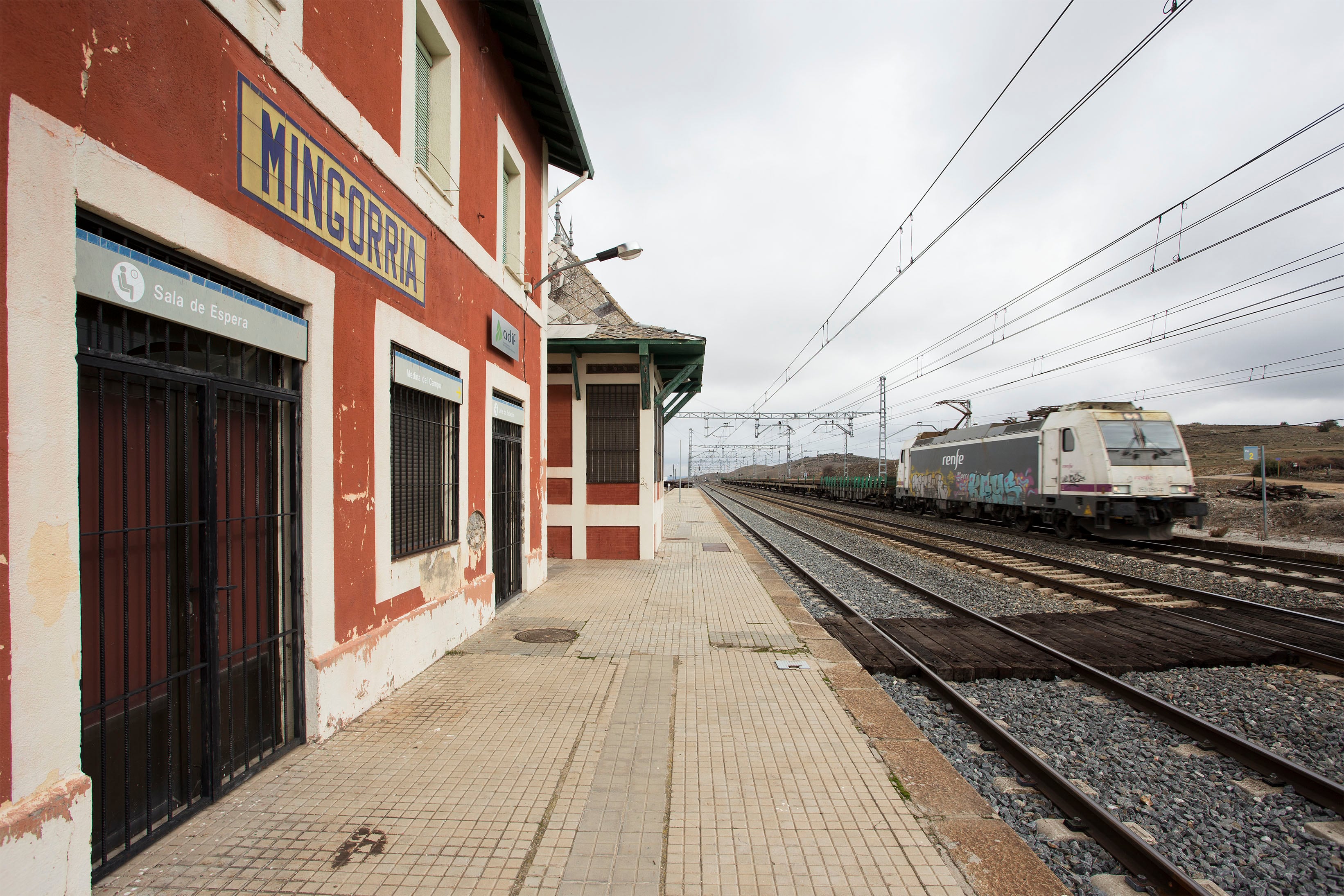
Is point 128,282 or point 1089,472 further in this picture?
point 1089,472

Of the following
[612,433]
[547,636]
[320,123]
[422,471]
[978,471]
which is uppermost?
[320,123]

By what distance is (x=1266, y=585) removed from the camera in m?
10.1

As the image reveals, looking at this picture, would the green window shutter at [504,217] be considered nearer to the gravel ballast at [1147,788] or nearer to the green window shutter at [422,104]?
the green window shutter at [422,104]

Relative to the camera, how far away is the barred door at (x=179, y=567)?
2889 millimetres

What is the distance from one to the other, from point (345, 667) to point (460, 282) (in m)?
4.09

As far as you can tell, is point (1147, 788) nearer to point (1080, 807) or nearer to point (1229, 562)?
point (1080, 807)

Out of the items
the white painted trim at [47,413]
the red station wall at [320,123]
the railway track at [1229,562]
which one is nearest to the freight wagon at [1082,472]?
the railway track at [1229,562]

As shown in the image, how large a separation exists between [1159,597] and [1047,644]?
156 inches

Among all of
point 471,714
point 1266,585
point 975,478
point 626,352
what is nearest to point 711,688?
point 471,714

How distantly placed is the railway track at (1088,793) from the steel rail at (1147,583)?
362 centimetres

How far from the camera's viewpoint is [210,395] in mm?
3436

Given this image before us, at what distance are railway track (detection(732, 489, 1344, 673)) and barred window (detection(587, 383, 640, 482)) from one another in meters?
6.95

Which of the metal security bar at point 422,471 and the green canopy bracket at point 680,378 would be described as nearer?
the metal security bar at point 422,471

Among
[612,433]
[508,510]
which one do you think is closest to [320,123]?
[508,510]
